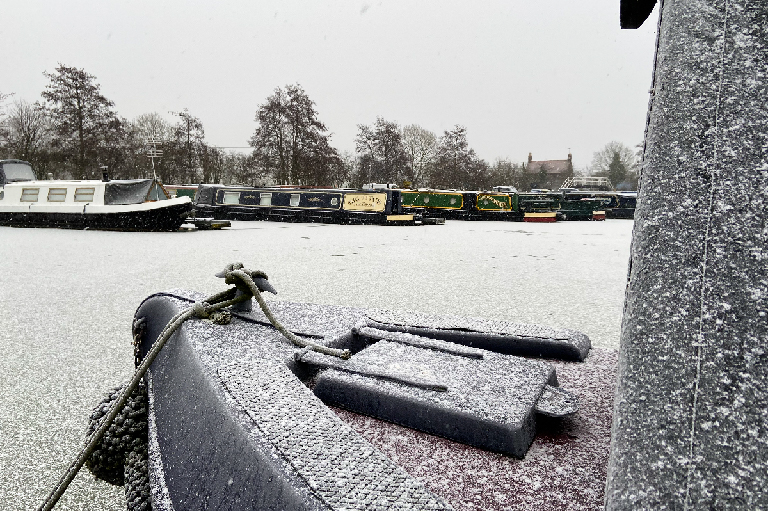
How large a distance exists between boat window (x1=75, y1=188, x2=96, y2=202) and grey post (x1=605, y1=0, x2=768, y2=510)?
15.6 metres

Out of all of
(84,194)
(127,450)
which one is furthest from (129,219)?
(127,450)

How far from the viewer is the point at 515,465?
2.88 feet

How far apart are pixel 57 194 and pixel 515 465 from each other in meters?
16.5

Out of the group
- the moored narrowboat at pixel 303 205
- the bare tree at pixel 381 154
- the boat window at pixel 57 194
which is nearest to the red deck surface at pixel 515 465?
the boat window at pixel 57 194

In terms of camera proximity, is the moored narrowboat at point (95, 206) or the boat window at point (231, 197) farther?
the boat window at point (231, 197)

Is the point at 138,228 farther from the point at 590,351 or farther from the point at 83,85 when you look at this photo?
the point at 83,85

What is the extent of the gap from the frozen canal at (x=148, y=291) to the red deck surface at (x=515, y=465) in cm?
110

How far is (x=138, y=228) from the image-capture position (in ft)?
43.5

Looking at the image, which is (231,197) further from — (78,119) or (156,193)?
(78,119)

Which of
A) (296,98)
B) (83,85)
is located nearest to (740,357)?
(296,98)

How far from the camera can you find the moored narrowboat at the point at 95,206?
13094 millimetres

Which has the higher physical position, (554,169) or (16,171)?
(554,169)

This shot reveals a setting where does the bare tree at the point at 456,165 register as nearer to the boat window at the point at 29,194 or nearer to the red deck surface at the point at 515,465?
the boat window at the point at 29,194

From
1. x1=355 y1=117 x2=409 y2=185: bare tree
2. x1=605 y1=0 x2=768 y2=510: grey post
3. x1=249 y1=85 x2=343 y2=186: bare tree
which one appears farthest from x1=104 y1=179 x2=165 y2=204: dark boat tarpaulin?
x1=355 y1=117 x2=409 y2=185: bare tree
